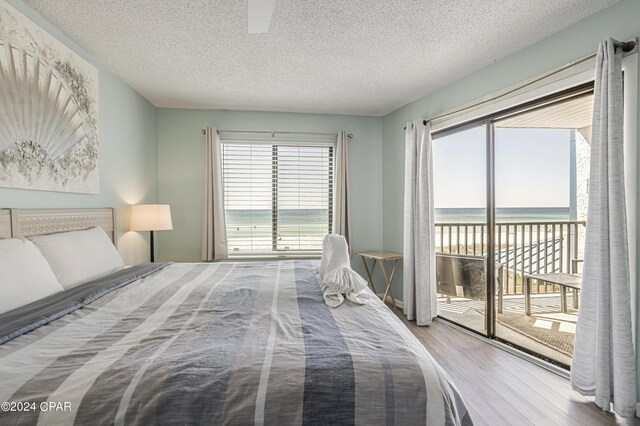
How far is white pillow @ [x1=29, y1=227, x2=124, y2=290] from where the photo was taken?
5.69 feet

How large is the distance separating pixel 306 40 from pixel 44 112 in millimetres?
1920

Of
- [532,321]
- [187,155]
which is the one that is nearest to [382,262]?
[532,321]

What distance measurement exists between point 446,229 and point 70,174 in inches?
148

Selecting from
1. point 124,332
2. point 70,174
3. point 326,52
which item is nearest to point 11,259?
point 124,332

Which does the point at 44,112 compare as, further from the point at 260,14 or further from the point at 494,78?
the point at 494,78

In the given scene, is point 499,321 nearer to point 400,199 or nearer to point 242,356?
point 400,199

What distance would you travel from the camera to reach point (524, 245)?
3424 mm

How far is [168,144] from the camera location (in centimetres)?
→ 376

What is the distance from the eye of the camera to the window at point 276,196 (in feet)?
12.9

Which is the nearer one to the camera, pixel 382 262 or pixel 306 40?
pixel 306 40

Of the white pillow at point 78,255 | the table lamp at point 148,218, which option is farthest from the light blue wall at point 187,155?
the white pillow at point 78,255

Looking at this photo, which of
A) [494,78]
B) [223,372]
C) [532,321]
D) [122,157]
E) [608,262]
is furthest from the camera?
[532,321]

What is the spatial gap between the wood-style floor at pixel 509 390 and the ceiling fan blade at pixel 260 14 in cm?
264

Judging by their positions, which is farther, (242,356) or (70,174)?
(70,174)
